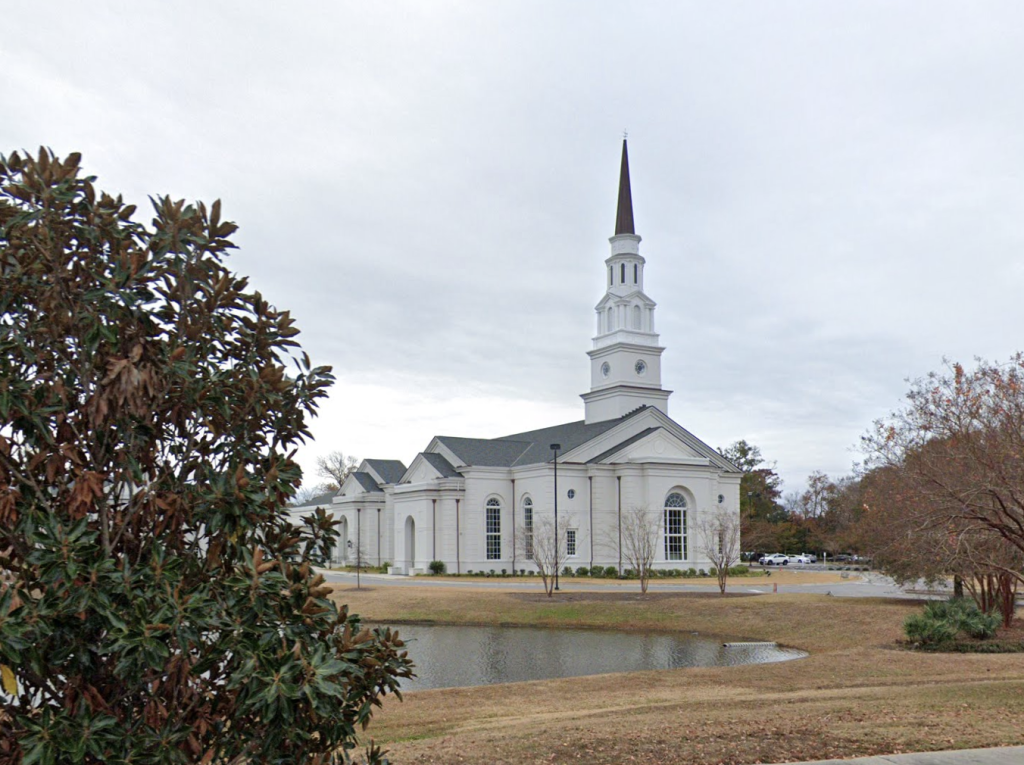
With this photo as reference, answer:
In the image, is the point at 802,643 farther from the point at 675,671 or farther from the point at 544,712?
the point at 544,712

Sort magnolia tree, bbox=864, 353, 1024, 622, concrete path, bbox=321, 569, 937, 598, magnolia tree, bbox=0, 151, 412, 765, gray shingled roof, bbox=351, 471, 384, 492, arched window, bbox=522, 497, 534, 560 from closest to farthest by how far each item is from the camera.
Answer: magnolia tree, bbox=0, 151, 412, 765
magnolia tree, bbox=864, 353, 1024, 622
concrete path, bbox=321, 569, 937, 598
arched window, bbox=522, 497, 534, 560
gray shingled roof, bbox=351, 471, 384, 492

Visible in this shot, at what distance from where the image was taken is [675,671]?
60.0 ft

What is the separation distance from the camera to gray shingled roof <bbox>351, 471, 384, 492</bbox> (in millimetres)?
65438

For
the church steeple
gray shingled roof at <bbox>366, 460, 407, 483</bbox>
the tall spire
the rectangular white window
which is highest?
the tall spire

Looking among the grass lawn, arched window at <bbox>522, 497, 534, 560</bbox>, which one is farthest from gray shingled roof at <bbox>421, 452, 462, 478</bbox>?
the grass lawn

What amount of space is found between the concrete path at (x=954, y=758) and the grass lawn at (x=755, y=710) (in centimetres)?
43

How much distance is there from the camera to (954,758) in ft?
23.9

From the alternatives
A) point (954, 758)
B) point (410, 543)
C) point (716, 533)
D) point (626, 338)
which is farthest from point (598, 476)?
point (954, 758)

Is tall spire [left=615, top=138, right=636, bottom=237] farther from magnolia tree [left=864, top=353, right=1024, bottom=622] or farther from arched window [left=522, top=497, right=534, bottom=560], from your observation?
magnolia tree [left=864, top=353, right=1024, bottom=622]

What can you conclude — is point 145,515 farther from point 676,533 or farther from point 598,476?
point 676,533

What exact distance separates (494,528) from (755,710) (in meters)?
42.9

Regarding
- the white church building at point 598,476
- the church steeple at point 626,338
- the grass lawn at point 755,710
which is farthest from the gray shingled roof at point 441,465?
the grass lawn at point 755,710

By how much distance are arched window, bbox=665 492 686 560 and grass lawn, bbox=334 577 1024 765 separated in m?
24.1

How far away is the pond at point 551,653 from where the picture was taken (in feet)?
66.2
